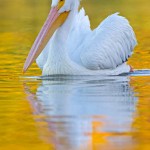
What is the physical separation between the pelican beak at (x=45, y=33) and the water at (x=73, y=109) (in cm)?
29

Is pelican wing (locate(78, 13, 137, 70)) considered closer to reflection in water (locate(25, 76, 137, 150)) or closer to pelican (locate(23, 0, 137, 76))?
pelican (locate(23, 0, 137, 76))

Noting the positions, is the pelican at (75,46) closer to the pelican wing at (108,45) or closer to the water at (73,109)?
the pelican wing at (108,45)

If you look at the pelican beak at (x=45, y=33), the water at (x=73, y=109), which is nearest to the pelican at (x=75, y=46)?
the pelican beak at (x=45, y=33)

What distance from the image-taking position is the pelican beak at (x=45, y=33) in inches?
366

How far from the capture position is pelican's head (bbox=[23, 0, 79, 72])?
9.31 meters

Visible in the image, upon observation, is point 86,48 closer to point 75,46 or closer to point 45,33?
point 75,46

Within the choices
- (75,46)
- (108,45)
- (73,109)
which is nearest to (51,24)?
(75,46)

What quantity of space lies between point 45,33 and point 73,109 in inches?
98.4

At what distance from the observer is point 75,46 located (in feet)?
31.6

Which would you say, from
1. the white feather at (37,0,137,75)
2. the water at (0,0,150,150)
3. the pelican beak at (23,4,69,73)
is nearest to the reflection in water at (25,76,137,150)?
the water at (0,0,150,150)

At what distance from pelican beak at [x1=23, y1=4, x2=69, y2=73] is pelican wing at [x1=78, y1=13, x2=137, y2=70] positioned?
39cm

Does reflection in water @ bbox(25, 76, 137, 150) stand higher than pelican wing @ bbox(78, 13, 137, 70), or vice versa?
pelican wing @ bbox(78, 13, 137, 70)

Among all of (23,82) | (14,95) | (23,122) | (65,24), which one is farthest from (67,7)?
(23,122)

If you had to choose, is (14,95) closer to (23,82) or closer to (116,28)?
(23,82)
